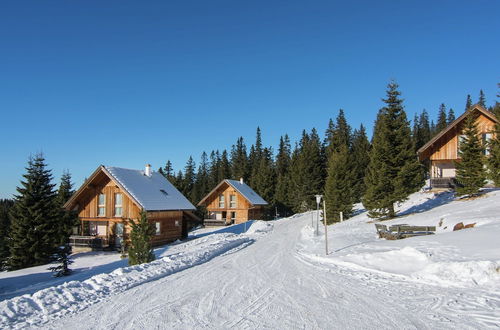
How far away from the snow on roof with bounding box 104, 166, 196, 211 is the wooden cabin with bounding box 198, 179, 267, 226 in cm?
1480

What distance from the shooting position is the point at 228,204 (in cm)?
5134

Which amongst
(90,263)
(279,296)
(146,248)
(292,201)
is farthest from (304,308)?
(292,201)

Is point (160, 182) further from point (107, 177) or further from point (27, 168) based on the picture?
point (27, 168)

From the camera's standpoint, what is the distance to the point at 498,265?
1051 centimetres

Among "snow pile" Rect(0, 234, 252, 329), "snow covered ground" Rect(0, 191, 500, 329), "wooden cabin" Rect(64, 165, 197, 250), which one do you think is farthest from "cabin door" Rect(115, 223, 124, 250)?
"snow pile" Rect(0, 234, 252, 329)

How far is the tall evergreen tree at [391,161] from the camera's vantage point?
26.6 m

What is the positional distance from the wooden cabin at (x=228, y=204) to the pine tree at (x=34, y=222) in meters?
22.9

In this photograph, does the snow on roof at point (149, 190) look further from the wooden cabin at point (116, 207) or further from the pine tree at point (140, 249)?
Answer: the pine tree at point (140, 249)

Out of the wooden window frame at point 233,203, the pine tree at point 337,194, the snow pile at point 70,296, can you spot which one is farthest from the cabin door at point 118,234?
the wooden window frame at point 233,203

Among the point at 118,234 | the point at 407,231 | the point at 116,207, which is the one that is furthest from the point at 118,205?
the point at 407,231

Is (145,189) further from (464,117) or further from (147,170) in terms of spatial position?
(464,117)

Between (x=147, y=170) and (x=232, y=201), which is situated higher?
(x=147, y=170)

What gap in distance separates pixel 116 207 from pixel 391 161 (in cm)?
2410

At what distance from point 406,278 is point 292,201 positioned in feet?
177
